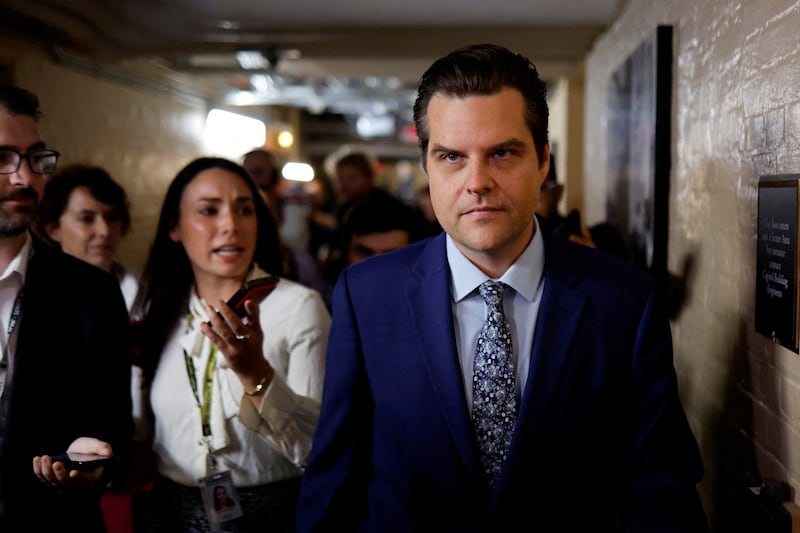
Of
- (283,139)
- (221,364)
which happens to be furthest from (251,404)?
(283,139)

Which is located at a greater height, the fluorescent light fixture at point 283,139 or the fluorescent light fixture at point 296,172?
the fluorescent light fixture at point 283,139

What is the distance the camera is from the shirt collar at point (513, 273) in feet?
5.02

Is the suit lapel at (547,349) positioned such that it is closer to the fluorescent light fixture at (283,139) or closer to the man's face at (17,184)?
the man's face at (17,184)

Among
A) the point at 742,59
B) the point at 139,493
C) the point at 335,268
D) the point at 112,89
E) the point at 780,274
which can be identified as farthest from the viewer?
the point at 112,89

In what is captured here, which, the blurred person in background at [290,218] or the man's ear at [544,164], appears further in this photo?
the blurred person in background at [290,218]

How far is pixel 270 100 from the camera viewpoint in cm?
823

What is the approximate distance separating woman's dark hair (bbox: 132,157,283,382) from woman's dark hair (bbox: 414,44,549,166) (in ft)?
3.73

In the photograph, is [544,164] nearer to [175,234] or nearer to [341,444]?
[341,444]

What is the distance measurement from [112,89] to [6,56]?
141 centimetres

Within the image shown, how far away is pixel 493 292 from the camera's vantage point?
4.97ft

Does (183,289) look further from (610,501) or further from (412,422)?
(610,501)

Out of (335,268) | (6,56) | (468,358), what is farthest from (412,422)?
(6,56)

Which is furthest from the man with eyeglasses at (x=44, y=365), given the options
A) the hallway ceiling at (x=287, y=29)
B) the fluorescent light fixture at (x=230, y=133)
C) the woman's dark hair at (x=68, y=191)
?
the fluorescent light fixture at (x=230, y=133)

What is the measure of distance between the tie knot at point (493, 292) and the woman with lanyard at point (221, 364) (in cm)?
70
